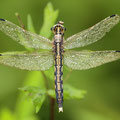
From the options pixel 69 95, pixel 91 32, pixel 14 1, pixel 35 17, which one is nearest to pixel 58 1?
pixel 35 17

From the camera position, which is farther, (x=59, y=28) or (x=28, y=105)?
(x=28, y=105)

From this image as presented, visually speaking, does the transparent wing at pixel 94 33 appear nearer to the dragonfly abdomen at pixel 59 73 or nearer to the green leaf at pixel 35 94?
the dragonfly abdomen at pixel 59 73

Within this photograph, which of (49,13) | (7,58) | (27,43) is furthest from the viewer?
(49,13)

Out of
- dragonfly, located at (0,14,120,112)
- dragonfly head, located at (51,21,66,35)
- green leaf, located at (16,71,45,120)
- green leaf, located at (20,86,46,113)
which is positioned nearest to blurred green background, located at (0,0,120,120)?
green leaf, located at (16,71,45,120)

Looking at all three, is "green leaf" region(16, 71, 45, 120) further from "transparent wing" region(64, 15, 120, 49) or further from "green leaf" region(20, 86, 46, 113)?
"transparent wing" region(64, 15, 120, 49)

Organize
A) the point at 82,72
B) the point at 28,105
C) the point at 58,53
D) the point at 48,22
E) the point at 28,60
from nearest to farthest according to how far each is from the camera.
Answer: the point at 28,60 → the point at 58,53 → the point at 48,22 → the point at 28,105 → the point at 82,72

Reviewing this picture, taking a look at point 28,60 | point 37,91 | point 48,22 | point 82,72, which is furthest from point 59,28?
point 82,72

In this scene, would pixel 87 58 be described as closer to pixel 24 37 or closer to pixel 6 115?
pixel 24 37

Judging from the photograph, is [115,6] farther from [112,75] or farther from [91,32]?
[91,32]
